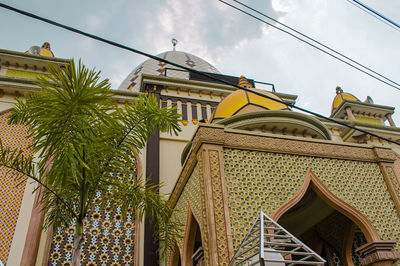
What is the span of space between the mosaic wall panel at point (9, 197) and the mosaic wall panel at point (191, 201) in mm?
2907

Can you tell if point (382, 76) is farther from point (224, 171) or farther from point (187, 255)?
point (187, 255)

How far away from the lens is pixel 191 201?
5469 mm

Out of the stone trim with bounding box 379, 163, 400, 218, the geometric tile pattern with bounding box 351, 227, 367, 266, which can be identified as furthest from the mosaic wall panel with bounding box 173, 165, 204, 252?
the geometric tile pattern with bounding box 351, 227, 367, 266

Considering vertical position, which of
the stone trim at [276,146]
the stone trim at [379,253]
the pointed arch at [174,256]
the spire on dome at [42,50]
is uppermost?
the spire on dome at [42,50]

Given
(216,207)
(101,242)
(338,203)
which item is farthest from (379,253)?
(101,242)

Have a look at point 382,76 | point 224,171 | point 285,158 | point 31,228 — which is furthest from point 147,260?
point 382,76

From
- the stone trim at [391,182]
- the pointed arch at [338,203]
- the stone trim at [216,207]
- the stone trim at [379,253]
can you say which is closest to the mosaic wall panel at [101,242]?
the stone trim at [216,207]

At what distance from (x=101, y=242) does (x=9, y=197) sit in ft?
6.81

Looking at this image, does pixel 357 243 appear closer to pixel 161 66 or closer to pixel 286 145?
pixel 286 145

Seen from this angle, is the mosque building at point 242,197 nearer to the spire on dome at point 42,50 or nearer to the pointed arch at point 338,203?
the pointed arch at point 338,203

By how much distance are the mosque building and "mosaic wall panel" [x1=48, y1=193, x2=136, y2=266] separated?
19 millimetres

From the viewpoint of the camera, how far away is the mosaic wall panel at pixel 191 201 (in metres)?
5.09

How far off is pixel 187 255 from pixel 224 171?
1.62m

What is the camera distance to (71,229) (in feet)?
22.8
